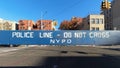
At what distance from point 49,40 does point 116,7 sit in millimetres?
119464

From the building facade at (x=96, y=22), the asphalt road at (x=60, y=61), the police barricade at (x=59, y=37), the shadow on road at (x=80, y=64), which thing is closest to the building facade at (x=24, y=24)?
the building facade at (x=96, y=22)

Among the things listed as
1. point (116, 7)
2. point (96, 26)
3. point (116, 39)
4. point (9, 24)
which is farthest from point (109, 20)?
point (116, 39)

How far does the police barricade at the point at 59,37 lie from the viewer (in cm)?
1427

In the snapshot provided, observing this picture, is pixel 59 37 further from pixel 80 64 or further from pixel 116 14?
pixel 116 14

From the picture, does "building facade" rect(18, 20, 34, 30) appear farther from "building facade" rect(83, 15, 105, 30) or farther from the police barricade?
the police barricade

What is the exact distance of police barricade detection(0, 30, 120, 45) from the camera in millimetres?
14273

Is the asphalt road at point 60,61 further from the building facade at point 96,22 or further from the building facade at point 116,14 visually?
the building facade at point 96,22

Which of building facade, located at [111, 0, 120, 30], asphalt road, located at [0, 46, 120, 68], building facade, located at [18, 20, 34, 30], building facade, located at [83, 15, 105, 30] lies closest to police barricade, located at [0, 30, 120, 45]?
asphalt road, located at [0, 46, 120, 68]

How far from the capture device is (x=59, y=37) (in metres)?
14.3

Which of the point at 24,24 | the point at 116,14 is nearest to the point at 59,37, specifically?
the point at 116,14

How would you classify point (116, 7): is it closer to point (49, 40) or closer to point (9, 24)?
point (9, 24)

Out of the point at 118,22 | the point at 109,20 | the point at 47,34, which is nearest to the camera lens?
the point at 47,34

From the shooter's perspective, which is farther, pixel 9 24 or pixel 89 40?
pixel 9 24

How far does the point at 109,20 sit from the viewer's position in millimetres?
153250
